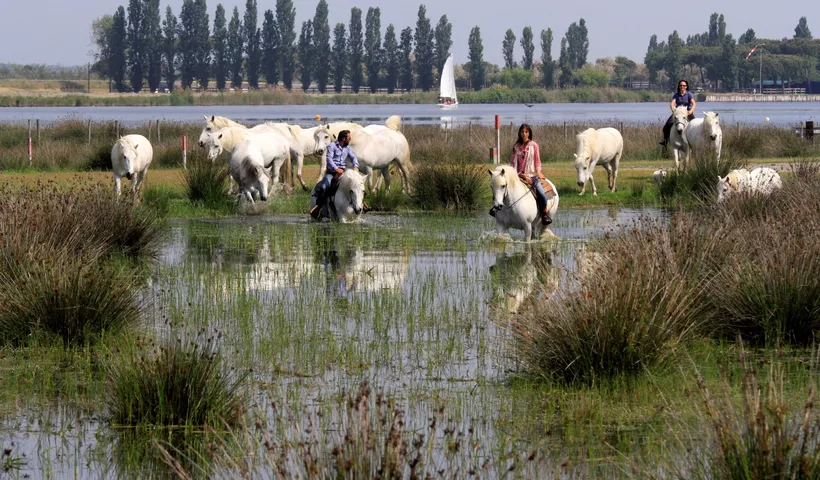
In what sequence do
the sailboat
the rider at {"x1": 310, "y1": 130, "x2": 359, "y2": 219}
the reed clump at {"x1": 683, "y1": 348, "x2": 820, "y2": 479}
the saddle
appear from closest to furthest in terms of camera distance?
1. the reed clump at {"x1": 683, "y1": 348, "x2": 820, "y2": 479}
2. the saddle
3. the rider at {"x1": 310, "y1": 130, "x2": 359, "y2": 219}
4. the sailboat

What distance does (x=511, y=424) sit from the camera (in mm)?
8188

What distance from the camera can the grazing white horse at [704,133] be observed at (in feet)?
85.6

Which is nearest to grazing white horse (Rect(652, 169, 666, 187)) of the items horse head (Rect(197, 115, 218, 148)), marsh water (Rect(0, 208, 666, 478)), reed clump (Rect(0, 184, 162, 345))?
marsh water (Rect(0, 208, 666, 478))

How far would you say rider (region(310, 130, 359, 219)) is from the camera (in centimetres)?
2092

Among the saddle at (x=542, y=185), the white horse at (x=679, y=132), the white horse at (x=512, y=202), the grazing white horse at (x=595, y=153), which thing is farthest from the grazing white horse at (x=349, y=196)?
the white horse at (x=679, y=132)

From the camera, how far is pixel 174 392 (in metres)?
8.21

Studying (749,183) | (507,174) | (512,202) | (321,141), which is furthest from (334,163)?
(749,183)

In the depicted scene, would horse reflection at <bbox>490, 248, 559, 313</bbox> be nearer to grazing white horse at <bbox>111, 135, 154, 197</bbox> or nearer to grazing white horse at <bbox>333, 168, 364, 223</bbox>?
grazing white horse at <bbox>333, 168, 364, 223</bbox>

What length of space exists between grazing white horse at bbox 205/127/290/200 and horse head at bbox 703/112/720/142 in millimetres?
8578

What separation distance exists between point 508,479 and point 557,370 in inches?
A: 95.5

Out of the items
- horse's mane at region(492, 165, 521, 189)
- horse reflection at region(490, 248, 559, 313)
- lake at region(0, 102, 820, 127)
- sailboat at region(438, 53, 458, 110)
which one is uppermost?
sailboat at region(438, 53, 458, 110)

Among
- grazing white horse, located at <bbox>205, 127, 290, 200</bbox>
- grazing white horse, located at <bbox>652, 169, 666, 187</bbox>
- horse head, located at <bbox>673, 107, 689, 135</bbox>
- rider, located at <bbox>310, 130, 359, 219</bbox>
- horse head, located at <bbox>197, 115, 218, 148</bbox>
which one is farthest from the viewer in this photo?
horse head, located at <bbox>673, 107, 689, 135</bbox>

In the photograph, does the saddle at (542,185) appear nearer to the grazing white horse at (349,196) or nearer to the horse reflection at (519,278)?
the horse reflection at (519,278)

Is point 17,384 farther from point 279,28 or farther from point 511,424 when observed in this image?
point 279,28
